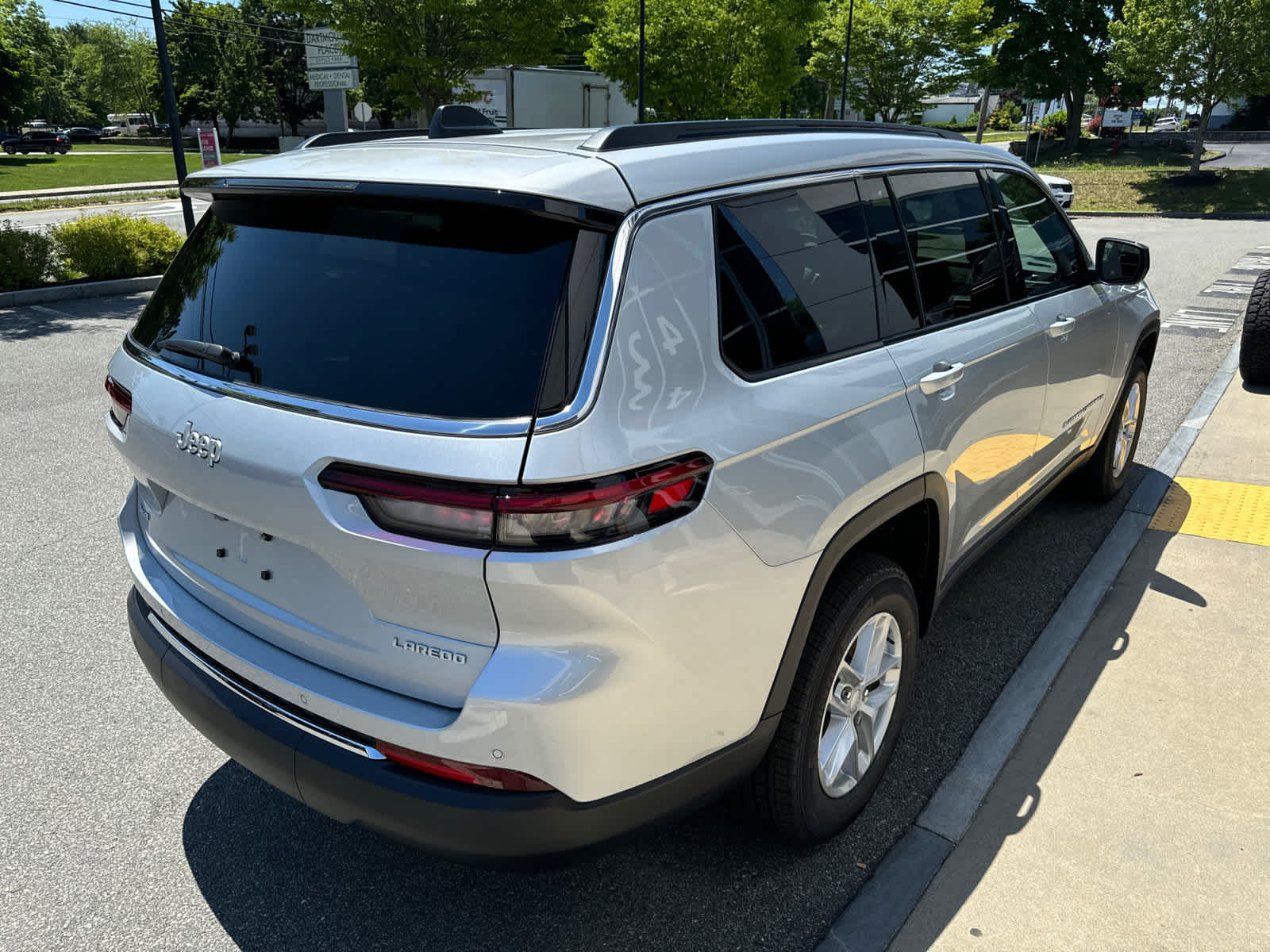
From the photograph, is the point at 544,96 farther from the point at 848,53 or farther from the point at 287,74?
the point at 287,74

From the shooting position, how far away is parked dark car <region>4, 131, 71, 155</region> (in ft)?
194

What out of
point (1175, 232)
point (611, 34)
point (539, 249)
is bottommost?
point (1175, 232)

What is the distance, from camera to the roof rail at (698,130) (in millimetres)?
2186

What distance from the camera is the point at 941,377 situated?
278cm

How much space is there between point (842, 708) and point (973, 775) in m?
0.68

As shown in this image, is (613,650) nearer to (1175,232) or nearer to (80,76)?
(1175,232)

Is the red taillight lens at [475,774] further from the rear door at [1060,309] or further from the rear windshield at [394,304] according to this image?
the rear door at [1060,309]

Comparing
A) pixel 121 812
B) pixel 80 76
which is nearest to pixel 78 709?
pixel 121 812

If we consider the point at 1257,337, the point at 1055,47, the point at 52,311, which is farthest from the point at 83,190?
the point at 1055,47

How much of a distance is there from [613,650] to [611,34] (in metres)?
34.7

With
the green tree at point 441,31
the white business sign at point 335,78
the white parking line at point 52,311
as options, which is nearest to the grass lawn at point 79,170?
the green tree at point 441,31

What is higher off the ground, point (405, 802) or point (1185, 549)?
point (405, 802)

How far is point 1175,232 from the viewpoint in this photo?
22.7 m

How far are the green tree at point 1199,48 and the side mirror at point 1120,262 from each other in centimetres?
3156
